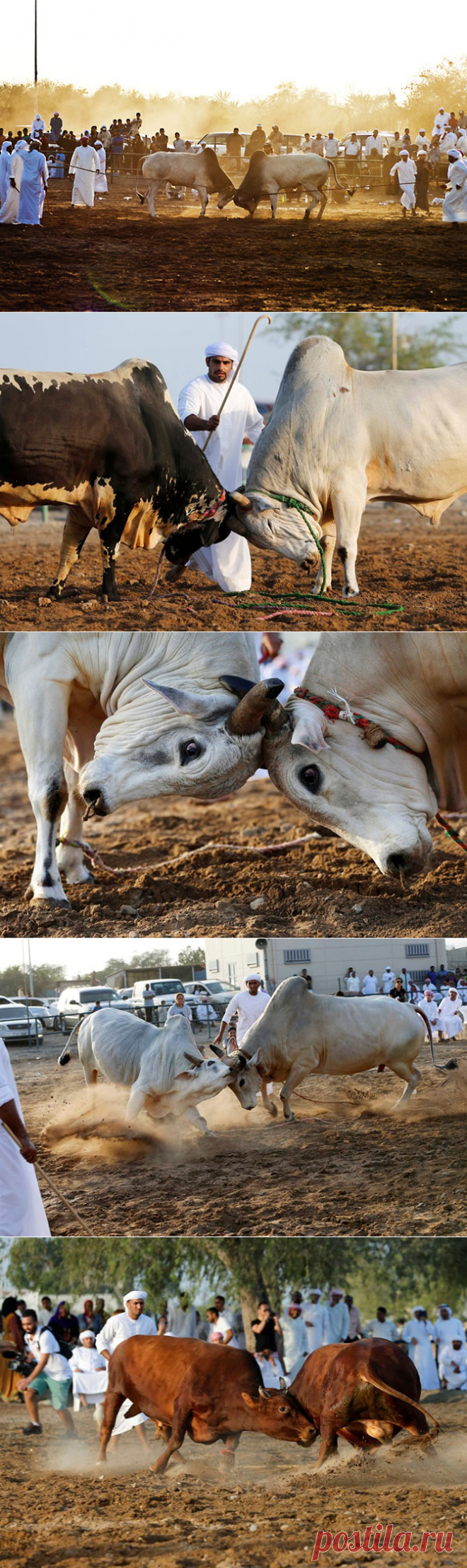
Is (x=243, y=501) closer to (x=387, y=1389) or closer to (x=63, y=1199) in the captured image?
(x=63, y=1199)

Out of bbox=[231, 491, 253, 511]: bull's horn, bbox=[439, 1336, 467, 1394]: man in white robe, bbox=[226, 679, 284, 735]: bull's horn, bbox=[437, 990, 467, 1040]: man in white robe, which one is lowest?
bbox=[439, 1336, 467, 1394]: man in white robe

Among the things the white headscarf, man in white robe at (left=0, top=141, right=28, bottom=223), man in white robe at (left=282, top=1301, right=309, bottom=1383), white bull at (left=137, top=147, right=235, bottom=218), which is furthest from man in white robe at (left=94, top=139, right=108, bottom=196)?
man in white robe at (left=282, top=1301, right=309, bottom=1383)

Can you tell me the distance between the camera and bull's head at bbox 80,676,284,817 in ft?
19.6

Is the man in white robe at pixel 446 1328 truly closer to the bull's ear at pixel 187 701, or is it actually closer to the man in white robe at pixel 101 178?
the bull's ear at pixel 187 701

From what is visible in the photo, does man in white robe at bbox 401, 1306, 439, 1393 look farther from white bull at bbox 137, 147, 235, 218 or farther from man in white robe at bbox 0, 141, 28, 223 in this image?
man in white robe at bbox 0, 141, 28, 223

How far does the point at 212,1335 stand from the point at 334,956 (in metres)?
1.58

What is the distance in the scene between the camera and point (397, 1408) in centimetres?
504

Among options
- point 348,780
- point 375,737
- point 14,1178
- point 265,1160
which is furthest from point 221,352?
point 14,1178

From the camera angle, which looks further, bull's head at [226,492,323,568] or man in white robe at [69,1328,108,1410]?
bull's head at [226,492,323,568]

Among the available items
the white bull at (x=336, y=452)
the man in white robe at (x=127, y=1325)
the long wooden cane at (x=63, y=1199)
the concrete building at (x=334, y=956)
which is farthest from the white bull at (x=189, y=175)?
the man in white robe at (x=127, y=1325)

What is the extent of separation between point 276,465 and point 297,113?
2.05 meters

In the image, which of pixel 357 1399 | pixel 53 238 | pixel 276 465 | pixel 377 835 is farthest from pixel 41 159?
pixel 357 1399

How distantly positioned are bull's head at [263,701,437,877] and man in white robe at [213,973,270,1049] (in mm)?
718

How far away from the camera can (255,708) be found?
5859 mm
